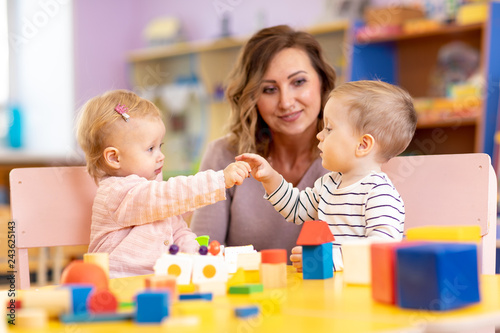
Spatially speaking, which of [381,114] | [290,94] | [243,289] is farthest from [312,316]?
[290,94]

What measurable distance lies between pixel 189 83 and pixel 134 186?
4001 mm

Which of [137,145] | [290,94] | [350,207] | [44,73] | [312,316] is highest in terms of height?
[44,73]

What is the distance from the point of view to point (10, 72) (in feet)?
18.7

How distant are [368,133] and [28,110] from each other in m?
4.89

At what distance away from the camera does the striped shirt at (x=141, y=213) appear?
1335 millimetres

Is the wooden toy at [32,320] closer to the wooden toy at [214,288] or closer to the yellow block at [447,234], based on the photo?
the wooden toy at [214,288]

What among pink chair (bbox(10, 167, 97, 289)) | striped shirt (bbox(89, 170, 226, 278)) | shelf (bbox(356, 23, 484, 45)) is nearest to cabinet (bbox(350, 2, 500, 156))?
shelf (bbox(356, 23, 484, 45))

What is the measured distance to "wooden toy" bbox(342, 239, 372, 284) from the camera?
1.03 m

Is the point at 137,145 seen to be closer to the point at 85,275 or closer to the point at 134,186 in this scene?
the point at 134,186

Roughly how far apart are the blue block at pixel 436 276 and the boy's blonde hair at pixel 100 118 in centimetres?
81

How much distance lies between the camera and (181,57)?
5.39 m

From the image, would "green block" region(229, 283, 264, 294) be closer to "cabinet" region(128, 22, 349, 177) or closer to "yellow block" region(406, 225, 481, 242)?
"yellow block" region(406, 225, 481, 242)

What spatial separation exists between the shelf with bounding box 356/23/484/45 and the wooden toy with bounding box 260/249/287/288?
2.72m

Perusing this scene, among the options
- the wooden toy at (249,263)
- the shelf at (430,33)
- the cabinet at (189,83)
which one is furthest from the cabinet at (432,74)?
the wooden toy at (249,263)
